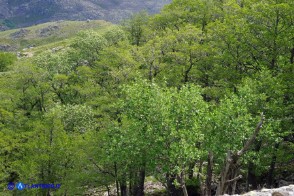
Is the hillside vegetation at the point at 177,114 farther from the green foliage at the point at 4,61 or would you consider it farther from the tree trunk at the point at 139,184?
the green foliage at the point at 4,61

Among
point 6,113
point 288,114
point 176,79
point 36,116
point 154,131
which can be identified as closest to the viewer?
point 154,131

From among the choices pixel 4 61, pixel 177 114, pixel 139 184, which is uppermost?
pixel 177 114

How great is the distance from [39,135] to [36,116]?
43.0 feet

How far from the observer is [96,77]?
60.0m

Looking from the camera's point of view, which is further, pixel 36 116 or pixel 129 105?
pixel 36 116

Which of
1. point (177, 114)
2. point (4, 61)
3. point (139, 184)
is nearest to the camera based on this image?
point (177, 114)

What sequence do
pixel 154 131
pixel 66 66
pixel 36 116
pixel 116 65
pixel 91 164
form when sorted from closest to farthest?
1. pixel 154 131
2. pixel 91 164
3. pixel 116 65
4. pixel 36 116
5. pixel 66 66

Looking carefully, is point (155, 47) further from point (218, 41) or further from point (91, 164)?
point (91, 164)

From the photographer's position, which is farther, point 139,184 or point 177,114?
point 139,184

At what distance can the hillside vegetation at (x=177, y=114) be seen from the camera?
24.4m

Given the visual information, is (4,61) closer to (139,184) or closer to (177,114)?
(139,184)

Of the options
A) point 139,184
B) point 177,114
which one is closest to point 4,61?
point 139,184

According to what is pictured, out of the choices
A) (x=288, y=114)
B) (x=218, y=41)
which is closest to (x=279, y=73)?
(x=288, y=114)

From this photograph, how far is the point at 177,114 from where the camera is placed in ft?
81.3
